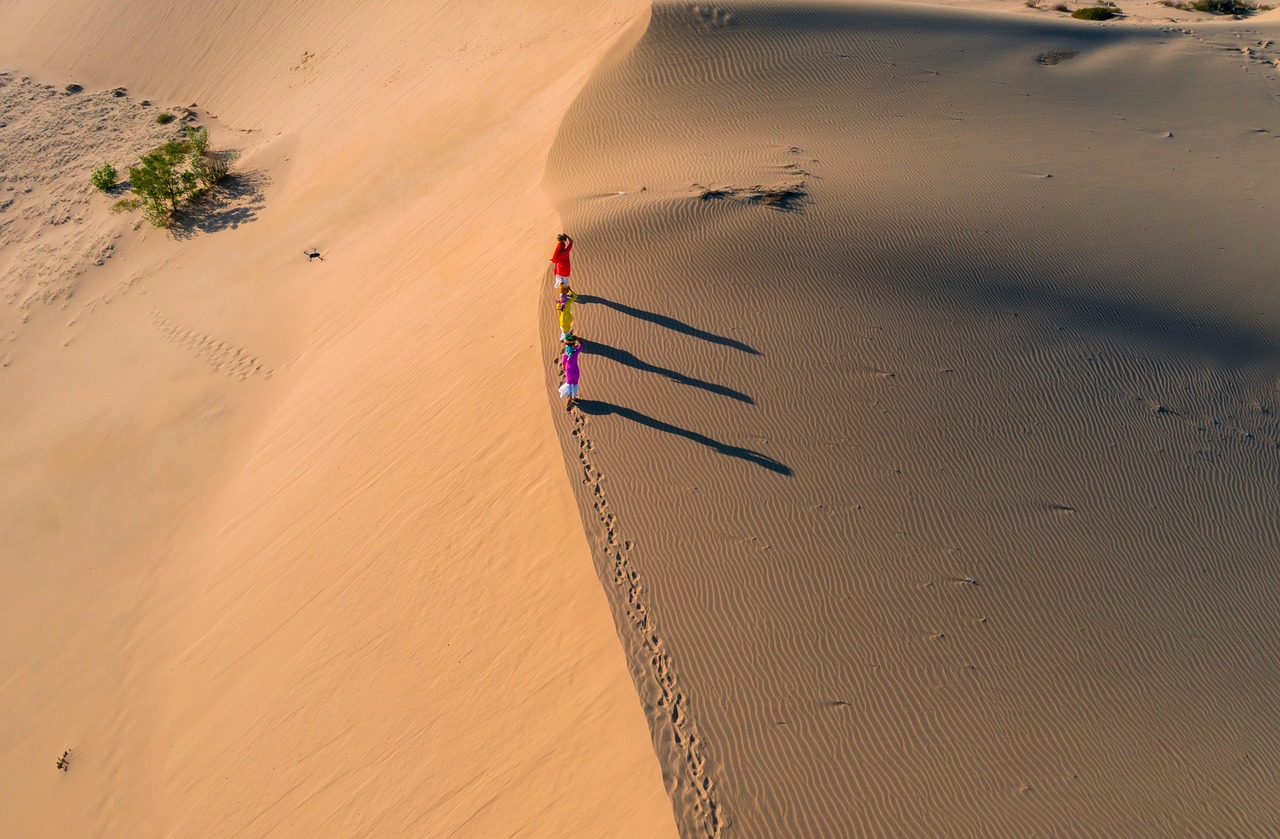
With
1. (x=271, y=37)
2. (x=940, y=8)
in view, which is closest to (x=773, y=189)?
(x=940, y=8)

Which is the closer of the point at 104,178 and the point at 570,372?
the point at 570,372

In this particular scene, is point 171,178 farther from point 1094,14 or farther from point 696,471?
point 1094,14

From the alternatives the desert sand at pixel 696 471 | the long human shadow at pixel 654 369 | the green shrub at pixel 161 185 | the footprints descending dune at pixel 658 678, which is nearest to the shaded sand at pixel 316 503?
the desert sand at pixel 696 471

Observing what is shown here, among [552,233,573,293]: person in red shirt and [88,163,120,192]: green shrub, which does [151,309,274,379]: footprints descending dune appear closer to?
[88,163,120,192]: green shrub

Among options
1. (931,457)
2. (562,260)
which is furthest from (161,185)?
(931,457)

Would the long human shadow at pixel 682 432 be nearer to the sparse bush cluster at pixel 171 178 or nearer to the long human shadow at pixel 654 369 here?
the long human shadow at pixel 654 369

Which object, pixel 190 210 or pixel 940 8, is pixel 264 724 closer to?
pixel 190 210
